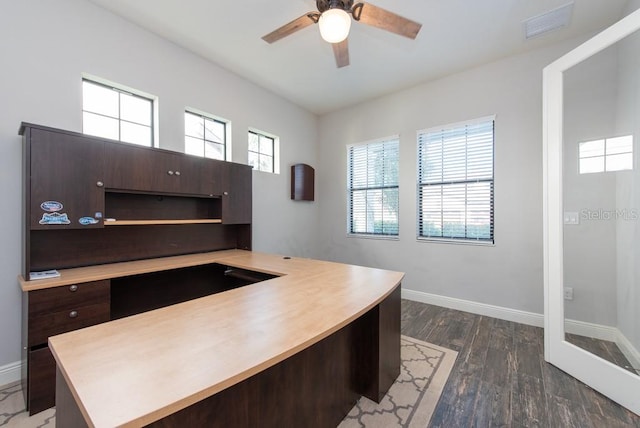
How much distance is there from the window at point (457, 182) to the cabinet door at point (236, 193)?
239cm

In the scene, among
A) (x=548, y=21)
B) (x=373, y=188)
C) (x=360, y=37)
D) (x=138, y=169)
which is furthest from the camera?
(x=373, y=188)

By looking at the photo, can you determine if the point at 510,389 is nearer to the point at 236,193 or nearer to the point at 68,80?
the point at 236,193

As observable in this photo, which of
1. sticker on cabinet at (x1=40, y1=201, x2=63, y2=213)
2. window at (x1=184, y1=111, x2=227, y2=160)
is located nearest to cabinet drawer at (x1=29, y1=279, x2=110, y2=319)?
sticker on cabinet at (x1=40, y1=201, x2=63, y2=213)

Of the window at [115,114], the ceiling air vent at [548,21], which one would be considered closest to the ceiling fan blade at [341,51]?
the ceiling air vent at [548,21]

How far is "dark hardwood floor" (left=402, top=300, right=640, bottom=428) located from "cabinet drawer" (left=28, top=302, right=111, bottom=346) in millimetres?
2436

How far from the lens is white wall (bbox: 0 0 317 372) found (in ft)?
6.44

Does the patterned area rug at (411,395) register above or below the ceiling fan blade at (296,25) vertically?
below

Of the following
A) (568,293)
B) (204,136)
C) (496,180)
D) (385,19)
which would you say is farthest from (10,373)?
(496,180)

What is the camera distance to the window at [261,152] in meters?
3.86

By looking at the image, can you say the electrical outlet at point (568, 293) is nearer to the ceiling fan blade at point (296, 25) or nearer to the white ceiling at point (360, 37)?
the white ceiling at point (360, 37)

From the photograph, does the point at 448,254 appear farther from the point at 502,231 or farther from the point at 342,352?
the point at 342,352

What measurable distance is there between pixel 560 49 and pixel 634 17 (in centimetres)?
119

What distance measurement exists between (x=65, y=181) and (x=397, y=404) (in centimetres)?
287

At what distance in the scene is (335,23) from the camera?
168 centimetres
